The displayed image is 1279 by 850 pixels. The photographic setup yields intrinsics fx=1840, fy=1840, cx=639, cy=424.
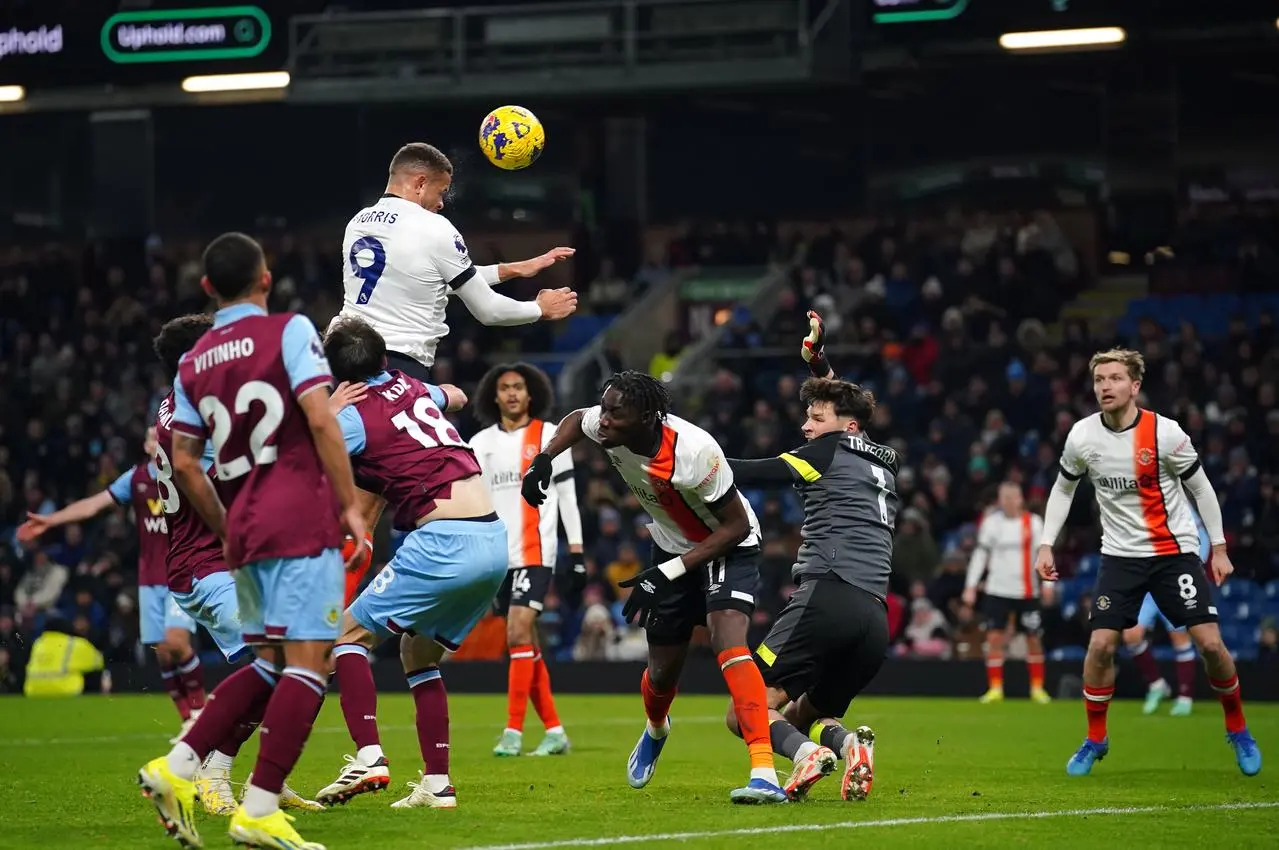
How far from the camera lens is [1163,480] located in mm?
10914

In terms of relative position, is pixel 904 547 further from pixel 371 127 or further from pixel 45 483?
pixel 371 127

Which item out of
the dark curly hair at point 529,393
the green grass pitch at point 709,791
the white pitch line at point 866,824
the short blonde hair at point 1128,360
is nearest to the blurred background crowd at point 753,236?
the dark curly hair at point 529,393

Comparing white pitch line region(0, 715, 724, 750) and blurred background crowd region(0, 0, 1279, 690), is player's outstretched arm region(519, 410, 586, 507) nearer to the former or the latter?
white pitch line region(0, 715, 724, 750)

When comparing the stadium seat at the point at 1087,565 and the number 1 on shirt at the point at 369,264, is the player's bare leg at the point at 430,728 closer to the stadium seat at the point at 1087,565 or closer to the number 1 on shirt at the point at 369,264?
the number 1 on shirt at the point at 369,264

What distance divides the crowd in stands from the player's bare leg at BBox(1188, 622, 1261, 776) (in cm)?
995

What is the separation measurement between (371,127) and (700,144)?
6.33 metres

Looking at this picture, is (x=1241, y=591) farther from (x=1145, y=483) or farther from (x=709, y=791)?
(x=709, y=791)

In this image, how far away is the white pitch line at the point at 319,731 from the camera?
13781 mm

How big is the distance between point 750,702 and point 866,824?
0.94 m

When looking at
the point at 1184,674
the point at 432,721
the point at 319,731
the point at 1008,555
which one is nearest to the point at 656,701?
the point at 432,721

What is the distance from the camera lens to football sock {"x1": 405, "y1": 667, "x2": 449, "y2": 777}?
8297 millimetres

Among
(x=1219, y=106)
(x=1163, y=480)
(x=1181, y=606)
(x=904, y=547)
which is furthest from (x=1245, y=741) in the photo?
(x=1219, y=106)

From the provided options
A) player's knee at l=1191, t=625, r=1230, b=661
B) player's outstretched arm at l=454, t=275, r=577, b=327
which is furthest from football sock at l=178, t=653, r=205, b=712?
player's knee at l=1191, t=625, r=1230, b=661

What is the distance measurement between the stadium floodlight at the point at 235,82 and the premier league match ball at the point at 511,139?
1536 cm
